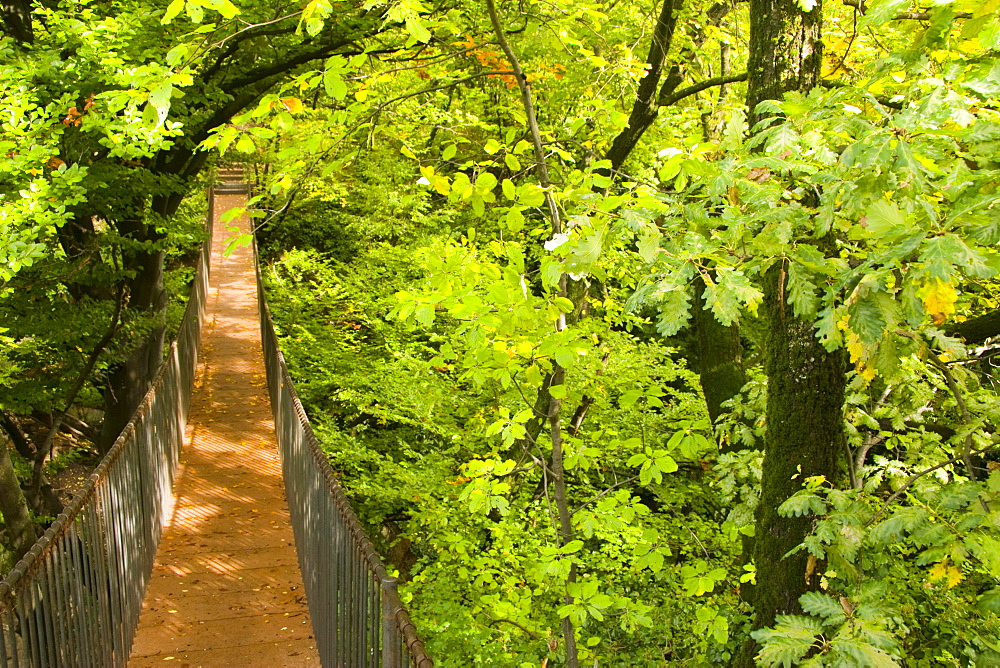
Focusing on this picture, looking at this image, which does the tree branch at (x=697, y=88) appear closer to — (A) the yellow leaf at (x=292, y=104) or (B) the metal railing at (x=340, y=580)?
(B) the metal railing at (x=340, y=580)

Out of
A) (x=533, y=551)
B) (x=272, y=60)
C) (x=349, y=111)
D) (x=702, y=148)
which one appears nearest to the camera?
(x=702, y=148)

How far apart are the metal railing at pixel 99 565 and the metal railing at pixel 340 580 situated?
49.2 inches

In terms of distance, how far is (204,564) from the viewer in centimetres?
657

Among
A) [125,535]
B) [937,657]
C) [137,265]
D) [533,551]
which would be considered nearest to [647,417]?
[533,551]

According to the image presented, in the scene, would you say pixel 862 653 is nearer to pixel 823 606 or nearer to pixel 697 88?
pixel 823 606

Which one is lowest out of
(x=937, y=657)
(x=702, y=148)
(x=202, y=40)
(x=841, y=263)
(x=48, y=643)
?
(x=937, y=657)

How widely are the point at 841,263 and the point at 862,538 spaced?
4.24 feet

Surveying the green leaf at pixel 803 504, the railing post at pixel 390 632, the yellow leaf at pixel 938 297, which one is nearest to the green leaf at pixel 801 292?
the yellow leaf at pixel 938 297

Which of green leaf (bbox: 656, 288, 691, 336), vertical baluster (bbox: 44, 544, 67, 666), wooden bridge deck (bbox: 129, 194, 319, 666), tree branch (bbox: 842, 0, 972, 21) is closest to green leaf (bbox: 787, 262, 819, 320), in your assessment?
green leaf (bbox: 656, 288, 691, 336)

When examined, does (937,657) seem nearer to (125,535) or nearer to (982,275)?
(982,275)

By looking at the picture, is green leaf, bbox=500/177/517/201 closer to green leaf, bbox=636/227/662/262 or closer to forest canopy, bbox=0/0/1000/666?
forest canopy, bbox=0/0/1000/666

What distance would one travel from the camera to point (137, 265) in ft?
44.1

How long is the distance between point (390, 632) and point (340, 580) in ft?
3.81

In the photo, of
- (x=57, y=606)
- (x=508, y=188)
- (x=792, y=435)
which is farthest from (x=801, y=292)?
(x=57, y=606)
